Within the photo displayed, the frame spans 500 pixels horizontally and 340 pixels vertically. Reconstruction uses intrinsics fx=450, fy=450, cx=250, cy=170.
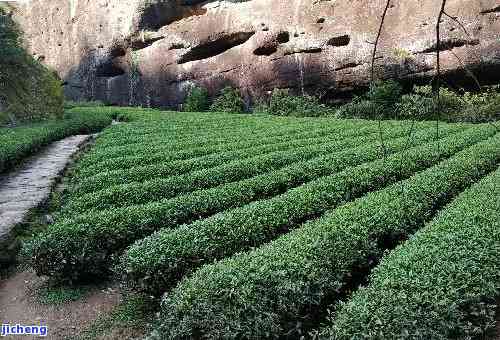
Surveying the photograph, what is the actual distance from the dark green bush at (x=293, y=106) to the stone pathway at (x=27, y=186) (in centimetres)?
1174

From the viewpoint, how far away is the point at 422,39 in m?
19.9

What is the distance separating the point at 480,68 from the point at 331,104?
784cm

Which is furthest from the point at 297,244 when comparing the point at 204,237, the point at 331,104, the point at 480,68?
the point at 331,104

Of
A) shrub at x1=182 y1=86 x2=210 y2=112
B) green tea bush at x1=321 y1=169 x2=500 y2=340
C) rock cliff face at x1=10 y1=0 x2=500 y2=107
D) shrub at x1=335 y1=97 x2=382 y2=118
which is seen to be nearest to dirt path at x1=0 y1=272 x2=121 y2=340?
green tea bush at x1=321 y1=169 x2=500 y2=340

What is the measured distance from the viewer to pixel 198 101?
28375 millimetres

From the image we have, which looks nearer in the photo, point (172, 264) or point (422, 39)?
point (172, 264)

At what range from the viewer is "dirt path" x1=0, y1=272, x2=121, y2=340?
15.7 feet

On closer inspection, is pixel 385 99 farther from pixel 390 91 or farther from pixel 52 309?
pixel 52 309

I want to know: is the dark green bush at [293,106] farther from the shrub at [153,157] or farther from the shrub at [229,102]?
the shrub at [153,157]

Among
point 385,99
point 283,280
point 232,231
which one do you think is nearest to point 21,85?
point 385,99

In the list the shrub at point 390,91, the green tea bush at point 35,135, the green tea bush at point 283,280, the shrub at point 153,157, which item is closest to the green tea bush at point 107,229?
the green tea bush at point 283,280

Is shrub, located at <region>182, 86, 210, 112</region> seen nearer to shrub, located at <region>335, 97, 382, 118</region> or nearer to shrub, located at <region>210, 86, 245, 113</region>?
shrub, located at <region>210, 86, 245, 113</region>

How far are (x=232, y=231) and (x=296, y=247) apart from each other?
1.03m

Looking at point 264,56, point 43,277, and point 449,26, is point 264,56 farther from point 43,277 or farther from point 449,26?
point 43,277
